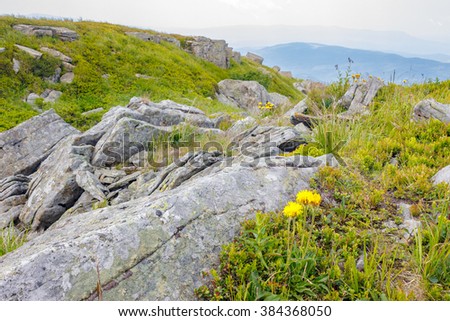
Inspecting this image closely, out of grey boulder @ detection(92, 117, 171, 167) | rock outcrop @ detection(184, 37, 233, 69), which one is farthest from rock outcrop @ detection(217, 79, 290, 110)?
grey boulder @ detection(92, 117, 171, 167)

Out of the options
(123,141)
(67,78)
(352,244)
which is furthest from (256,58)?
(352,244)

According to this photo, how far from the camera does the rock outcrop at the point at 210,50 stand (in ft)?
119

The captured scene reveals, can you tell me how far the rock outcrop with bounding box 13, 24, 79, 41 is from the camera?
909 inches

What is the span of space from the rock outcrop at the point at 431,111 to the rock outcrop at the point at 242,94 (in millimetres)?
19666

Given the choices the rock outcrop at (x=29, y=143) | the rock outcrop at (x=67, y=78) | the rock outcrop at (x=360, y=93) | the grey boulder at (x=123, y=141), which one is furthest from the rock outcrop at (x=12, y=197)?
the rock outcrop at (x=67, y=78)

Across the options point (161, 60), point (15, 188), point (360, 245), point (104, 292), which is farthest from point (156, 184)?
point (161, 60)

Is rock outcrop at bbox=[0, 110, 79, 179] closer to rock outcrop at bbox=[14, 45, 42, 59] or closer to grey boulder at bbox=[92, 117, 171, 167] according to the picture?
grey boulder at bbox=[92, 117, 171, 167]

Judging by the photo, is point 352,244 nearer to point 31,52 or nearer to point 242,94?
point 31,52

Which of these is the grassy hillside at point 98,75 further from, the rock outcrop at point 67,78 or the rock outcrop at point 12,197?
the rock outcrop at point 12,197

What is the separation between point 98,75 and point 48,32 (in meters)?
6.14

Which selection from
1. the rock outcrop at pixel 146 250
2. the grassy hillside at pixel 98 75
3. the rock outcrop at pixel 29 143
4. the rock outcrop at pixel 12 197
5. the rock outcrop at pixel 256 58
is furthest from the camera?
the rock outcrop at pixel 256 58

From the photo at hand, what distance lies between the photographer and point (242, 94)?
92.6 feet
